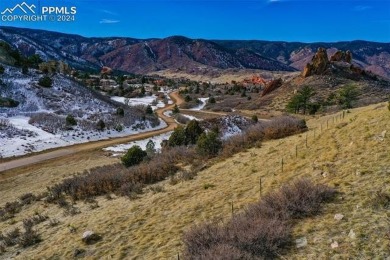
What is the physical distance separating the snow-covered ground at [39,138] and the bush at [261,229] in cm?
3152

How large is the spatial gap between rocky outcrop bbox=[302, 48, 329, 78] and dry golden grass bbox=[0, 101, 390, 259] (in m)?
77.6

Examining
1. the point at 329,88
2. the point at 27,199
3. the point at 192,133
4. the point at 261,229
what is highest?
the point at 329,88

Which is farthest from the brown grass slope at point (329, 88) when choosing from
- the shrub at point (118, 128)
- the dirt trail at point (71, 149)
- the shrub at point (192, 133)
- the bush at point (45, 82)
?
the shrub at point (192, 133)

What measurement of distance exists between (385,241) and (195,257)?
3.54 m

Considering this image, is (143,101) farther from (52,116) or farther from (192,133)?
(192,133)

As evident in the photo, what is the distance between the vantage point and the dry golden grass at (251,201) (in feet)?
23.4

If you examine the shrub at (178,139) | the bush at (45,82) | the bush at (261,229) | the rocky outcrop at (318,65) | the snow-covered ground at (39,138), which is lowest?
the snow-covered ground at (39,138)

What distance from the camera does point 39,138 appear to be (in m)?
39.3

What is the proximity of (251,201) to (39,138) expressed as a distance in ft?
115

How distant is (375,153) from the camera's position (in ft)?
35.6

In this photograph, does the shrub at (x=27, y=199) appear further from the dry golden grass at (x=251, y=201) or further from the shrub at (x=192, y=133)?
the shrub at (x=192, y=133)

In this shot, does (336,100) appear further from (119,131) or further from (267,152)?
(267,152)

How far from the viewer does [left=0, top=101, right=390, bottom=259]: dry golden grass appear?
714 cm

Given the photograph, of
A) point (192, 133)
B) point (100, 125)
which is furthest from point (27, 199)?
point (100, 125)
